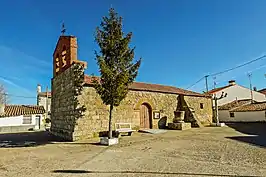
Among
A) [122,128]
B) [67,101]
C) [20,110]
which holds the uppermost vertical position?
[67,101]

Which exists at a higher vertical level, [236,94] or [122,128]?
[236,94]

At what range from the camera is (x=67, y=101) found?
12.8 metres

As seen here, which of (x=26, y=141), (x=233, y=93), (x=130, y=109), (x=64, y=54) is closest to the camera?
(x=26, y=141)

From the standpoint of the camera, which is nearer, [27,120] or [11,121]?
[11,121]

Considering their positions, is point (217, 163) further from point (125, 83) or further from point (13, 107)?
point (13, 107)

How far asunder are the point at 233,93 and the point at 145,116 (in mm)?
20466

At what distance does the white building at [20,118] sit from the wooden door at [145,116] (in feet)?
56.6

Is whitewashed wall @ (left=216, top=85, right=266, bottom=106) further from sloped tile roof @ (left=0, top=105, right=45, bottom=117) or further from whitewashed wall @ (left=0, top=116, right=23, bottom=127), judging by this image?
whitewashed wall @ (left=0, top=116, right=23, bottom=127)

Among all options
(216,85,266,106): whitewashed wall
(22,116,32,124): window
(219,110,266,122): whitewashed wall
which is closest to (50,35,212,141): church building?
(219,110,266,122): whitewashed wall

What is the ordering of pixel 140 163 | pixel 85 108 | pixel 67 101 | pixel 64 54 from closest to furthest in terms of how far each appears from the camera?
pixel 140 163
pixel 85 108
pixel 67 101
pixel 64 54

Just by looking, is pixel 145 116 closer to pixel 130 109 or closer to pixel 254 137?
pixel 130 109

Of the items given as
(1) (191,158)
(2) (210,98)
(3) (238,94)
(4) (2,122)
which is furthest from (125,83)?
(3) (238,94)

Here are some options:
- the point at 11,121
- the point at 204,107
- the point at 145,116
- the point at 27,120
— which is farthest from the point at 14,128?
the point at 204,107

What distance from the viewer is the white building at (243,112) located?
75.9ft
